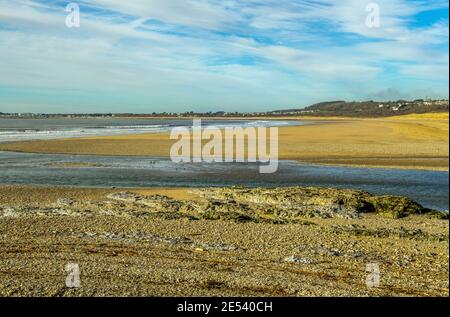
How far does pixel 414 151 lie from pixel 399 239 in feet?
114

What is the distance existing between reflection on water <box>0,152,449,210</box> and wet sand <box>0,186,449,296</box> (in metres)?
8.74

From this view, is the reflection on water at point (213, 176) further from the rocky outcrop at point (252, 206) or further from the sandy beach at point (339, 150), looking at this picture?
the sandy beach at point (339, 150)

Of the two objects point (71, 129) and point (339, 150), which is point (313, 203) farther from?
point (71, 129)

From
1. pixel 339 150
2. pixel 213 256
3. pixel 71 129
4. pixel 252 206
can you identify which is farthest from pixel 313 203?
pixel 71 129

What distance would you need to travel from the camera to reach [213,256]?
16.7 metres

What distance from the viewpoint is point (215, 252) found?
17250 mm

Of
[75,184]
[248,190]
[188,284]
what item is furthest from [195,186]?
[188,284]

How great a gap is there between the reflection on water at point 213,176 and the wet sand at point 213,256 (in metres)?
8.74

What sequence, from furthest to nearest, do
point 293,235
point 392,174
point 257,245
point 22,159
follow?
1. point 22,159
2. point 392,174
3. point 293,235
4. point 257,245

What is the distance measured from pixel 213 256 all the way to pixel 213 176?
20455 mm

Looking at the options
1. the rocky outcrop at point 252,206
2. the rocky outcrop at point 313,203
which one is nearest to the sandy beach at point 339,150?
the rocky outcrop at point 313,203

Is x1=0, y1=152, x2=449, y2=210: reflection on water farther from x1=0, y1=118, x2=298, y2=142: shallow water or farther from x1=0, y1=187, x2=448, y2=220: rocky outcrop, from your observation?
x1=0, y1=118, x2=298, y2=142: shallow water

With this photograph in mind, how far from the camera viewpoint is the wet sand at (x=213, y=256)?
13539 millimetres

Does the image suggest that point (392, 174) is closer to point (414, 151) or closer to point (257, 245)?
point (414, 151)
